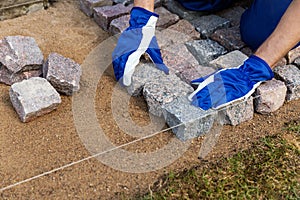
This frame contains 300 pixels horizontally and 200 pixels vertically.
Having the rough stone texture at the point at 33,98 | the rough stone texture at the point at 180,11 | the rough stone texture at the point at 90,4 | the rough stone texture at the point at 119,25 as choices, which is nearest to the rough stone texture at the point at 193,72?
the rough stone texture at the point at 119,25

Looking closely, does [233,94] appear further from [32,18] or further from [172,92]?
[32,18]

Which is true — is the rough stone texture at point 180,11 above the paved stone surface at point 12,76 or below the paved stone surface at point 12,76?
above

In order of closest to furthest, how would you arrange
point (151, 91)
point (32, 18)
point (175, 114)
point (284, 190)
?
point (284, 190) → point (175, 114) → point (151, 91) → point (32, 18)

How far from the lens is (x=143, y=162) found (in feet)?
8.71

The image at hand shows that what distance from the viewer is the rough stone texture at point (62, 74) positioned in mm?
2955

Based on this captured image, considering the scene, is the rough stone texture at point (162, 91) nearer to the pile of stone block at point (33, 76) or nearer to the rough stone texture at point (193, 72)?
the rough stone texture at point (193, 72)

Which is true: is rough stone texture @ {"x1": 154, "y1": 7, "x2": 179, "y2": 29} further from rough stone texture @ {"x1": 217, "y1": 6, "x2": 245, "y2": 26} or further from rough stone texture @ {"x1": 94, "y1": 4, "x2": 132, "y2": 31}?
rough stone texture @ {"x1": 217, "y1": 6, "x2": 245, "y2": 26}

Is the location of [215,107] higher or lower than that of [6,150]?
higher

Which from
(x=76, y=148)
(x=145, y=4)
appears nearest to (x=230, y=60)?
(x=145, y=4)

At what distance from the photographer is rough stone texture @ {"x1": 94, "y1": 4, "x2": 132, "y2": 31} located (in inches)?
145

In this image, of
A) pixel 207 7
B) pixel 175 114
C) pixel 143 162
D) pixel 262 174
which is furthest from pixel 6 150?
pixel 207 7

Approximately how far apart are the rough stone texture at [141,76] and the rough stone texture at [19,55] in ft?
2.14

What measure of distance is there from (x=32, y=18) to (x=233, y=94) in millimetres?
1884

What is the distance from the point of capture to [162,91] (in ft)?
9.66
